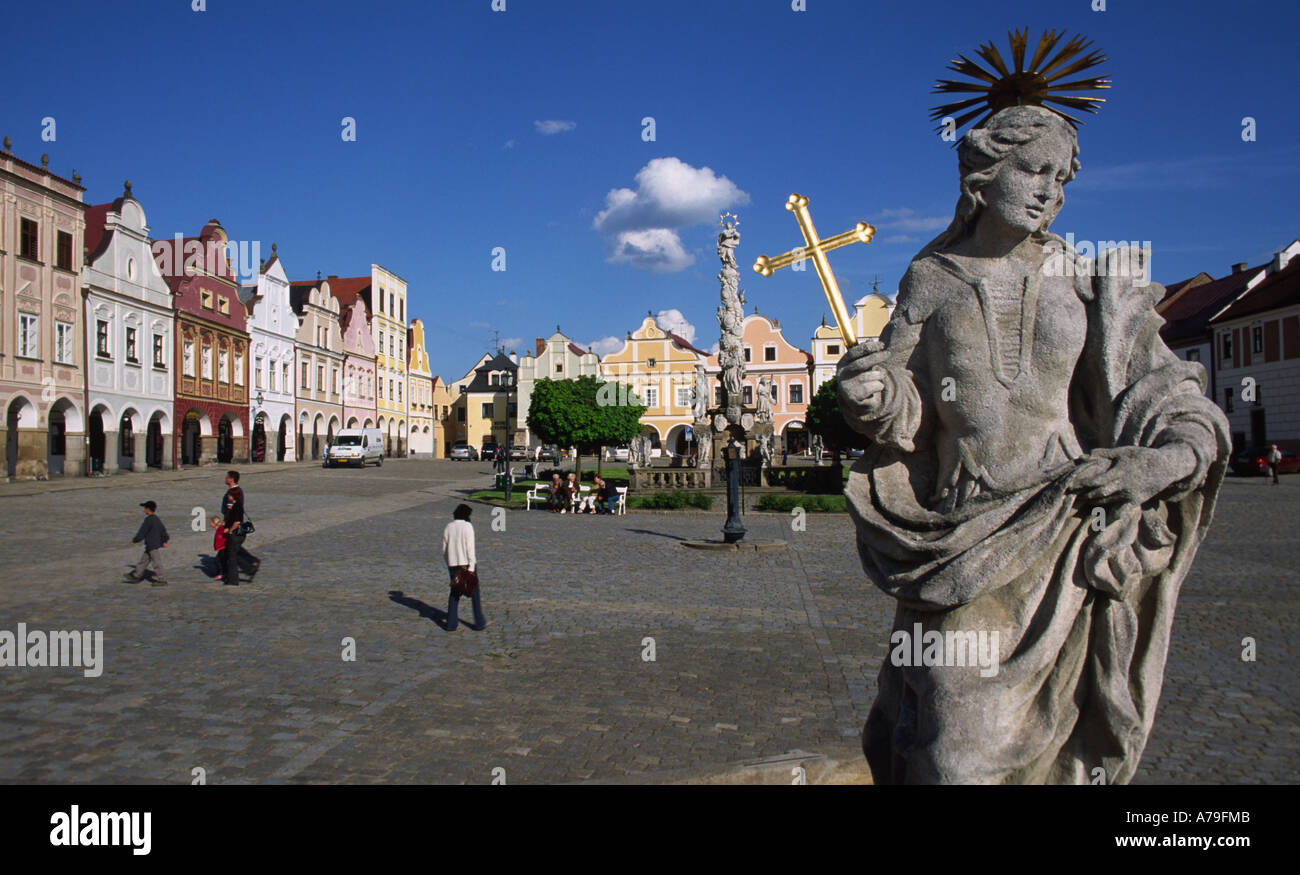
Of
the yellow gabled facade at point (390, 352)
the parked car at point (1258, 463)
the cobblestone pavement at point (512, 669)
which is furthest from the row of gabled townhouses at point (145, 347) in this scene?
the parked car at point (1258, 463)

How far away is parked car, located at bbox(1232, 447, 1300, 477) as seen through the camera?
37.7 metres

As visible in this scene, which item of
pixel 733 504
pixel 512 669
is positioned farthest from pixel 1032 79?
pixel 733 504

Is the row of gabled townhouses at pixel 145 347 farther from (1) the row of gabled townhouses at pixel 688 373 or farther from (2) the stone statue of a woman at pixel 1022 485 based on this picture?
(2) the stone statue of a woman at pixel 1022 485

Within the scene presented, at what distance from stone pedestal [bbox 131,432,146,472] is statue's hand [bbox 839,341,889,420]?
42.3 m

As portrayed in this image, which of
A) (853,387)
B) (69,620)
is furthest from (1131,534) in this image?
(69,620)

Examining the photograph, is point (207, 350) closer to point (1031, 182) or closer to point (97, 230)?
point (97, 230)

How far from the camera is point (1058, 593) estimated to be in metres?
2.97

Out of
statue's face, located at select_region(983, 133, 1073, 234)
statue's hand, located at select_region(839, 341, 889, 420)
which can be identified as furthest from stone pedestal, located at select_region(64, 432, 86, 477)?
statue's face, located at select_region(983, 133, 1073, 234)

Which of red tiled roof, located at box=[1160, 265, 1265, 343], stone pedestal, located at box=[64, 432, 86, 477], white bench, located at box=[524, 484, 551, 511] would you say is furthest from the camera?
red tiled roof, located at box=[1160, 265, 1265, 343]

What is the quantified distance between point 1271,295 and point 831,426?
2464 centimetres

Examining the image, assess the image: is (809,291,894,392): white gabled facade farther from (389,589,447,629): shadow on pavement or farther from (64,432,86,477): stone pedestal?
(389,589,447,629): shadow on pavement
